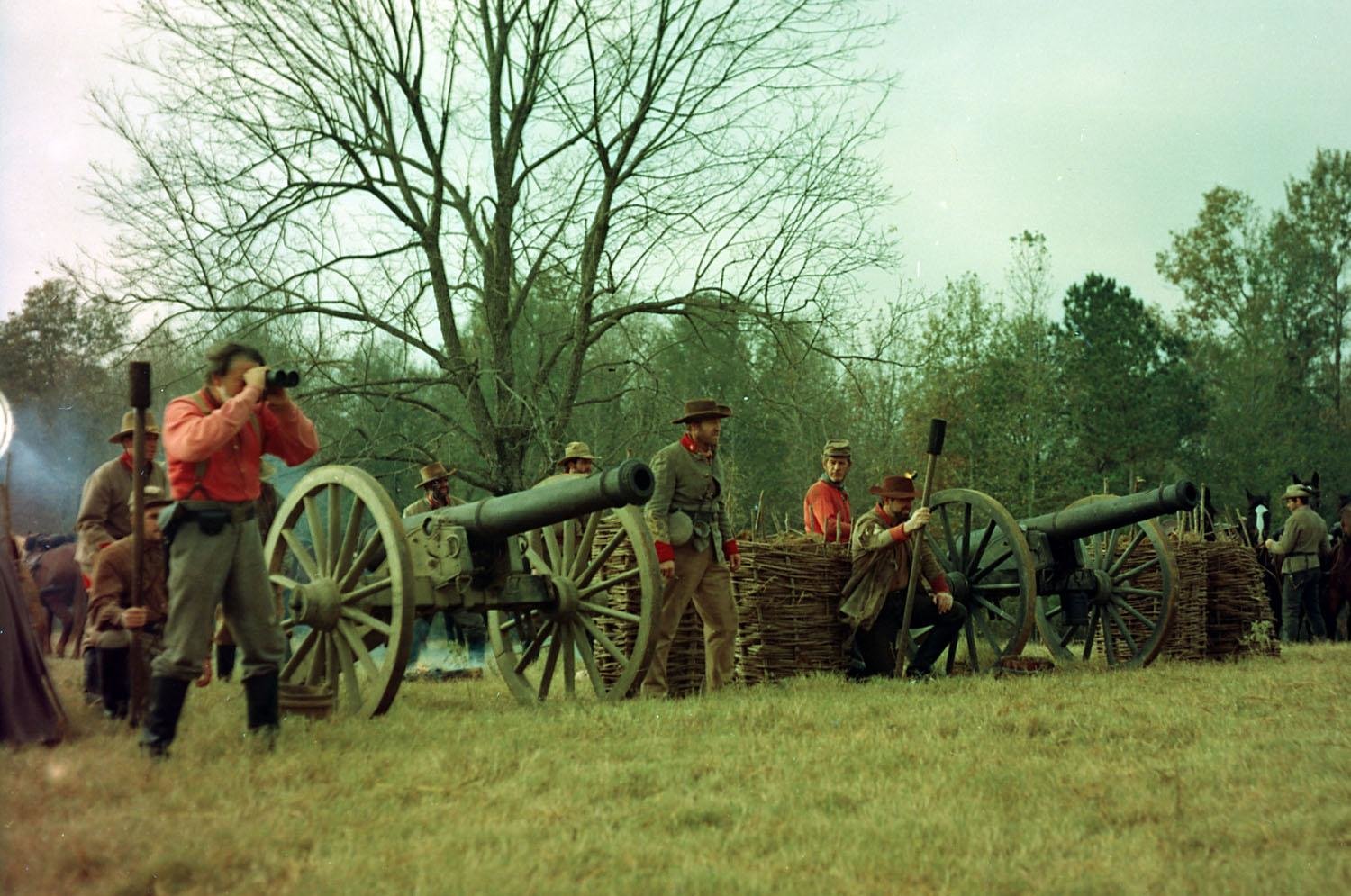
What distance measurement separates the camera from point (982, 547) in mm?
9672

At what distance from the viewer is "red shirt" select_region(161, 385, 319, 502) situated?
5.37 meters

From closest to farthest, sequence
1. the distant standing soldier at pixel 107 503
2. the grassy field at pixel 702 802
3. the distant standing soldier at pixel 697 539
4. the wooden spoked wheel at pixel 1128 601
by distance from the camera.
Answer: the grassy field at pixel 702 802 → the distant standing soldier at pixel 107 503 → the distant standing soldier at pixel 697 539 → the wooden spoked wheel at pixel 1128 601

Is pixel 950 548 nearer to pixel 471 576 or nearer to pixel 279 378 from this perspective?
pixel 471 576

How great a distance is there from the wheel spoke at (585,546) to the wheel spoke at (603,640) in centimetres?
28

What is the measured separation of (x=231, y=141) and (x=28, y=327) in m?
10.3

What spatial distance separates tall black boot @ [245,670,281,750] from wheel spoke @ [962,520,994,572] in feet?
18.1

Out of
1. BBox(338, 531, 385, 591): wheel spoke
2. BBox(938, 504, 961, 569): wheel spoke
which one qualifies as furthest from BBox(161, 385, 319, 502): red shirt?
BBox(938, 504, 961, 569): wheel spoke

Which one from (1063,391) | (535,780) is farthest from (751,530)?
(1063,391)

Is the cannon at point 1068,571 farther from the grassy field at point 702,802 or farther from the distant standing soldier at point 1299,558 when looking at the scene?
the distant standing soldier at point 1299,558

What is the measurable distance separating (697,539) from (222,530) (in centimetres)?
341

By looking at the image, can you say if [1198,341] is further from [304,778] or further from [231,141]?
[304,778]

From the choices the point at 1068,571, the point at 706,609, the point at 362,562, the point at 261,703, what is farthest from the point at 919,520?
the point at 261,703

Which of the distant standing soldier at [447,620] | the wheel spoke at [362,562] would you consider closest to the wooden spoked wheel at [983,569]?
the distant standing soldier at [447,620]

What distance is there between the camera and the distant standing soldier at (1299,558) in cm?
1434
